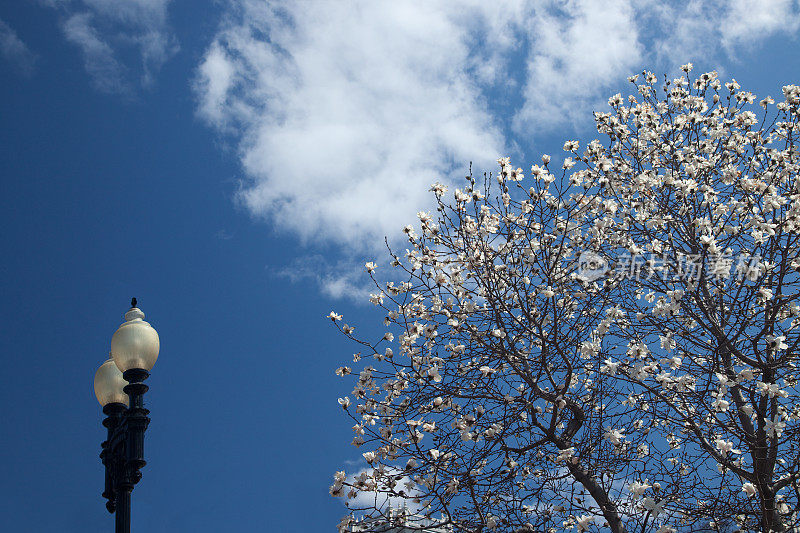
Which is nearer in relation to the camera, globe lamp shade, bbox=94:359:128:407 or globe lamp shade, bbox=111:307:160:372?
globe lamp shade, bbox=111:307:160:372

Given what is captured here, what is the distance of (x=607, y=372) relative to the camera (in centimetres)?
692

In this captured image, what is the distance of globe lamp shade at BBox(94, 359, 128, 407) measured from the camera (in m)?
7.88

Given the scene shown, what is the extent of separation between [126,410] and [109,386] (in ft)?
2.70

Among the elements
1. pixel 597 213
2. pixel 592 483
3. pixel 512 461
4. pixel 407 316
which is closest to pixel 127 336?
pixel 407 316

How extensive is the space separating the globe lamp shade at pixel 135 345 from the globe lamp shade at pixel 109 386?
70 centimetres

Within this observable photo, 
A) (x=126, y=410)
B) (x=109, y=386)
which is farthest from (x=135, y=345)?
(x=109, y=386)

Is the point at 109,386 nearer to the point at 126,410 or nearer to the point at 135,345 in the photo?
the point at 126,410

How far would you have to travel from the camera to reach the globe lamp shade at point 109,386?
25.8ft

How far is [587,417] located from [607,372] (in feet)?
2.50

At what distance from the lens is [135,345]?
724 centimetres

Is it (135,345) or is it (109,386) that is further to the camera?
(109,386)
